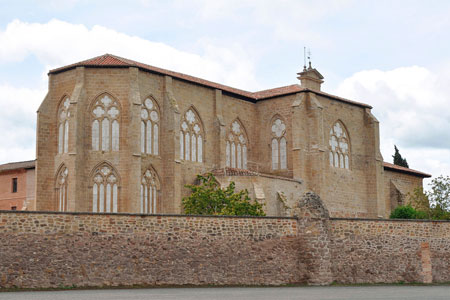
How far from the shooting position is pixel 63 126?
4238 centimetres

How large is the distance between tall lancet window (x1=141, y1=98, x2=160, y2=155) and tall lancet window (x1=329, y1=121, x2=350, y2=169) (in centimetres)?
1451

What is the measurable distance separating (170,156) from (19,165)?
49.8 ft

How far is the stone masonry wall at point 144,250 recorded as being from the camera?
22406 millimetres

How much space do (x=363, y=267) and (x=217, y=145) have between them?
20.7 metres

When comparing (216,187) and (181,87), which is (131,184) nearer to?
(216,187)

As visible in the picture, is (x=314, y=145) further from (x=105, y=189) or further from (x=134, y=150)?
(x=105, y=189)

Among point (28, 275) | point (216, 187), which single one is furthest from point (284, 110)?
point (28, 275)

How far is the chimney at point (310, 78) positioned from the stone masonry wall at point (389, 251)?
30.2m

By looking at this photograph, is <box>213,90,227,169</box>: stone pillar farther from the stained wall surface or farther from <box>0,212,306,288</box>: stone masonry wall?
<box>0,212,306,288</box>: stone masonry wall

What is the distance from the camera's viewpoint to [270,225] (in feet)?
85.6

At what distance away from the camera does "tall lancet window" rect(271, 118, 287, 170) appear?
50.1 meters

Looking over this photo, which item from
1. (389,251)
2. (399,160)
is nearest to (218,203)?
(389,251)

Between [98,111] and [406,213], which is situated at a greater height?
[98,111]

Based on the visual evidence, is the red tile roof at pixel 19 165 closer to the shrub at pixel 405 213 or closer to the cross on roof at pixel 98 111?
the cross on roof at pixel 98 111
